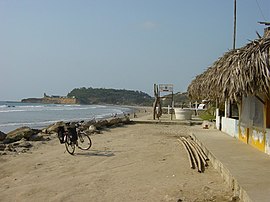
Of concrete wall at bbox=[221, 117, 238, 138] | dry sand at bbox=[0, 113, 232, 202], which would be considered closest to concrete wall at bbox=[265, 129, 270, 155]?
dry sand at bbox=[0, 113, 232, 202]

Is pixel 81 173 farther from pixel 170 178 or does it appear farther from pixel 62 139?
pixel 62 139

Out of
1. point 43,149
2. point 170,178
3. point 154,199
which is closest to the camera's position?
point 154,199

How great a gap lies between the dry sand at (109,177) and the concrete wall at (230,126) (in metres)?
2.12

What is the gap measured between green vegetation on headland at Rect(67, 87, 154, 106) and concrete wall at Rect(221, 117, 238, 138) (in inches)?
4330

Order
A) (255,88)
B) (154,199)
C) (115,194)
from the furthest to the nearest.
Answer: (255,88)
(115,194)
(154,199)

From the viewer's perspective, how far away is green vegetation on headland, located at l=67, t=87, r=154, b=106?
132 metres

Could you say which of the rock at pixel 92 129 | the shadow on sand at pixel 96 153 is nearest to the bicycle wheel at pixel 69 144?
the shadow on sand at pixel 96 153

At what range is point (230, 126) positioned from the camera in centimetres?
1441

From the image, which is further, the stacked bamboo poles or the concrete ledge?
the stacked bamboo poles

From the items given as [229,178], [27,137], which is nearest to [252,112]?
[229,178]

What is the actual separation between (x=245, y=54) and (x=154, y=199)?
3332 mm

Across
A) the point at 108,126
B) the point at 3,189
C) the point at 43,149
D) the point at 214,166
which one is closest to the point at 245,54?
the point at 214,166

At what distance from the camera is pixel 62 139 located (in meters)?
12.4

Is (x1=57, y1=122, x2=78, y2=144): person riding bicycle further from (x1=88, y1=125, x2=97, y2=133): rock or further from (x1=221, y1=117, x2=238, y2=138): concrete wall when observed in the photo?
(x1=88, y1=125, x2=97, y2=133): rock
